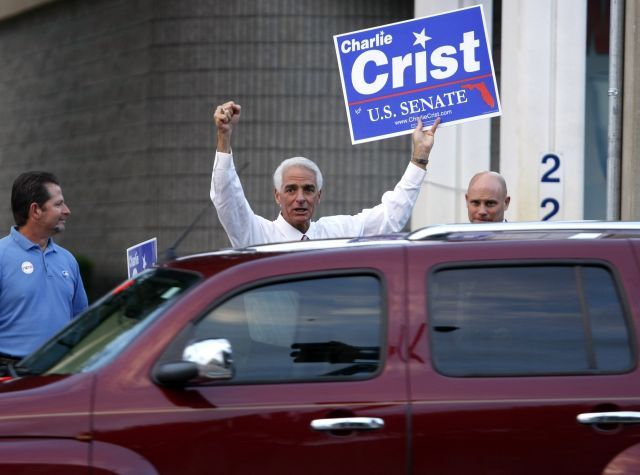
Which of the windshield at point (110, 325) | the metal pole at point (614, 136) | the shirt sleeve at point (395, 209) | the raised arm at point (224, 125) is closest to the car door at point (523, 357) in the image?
the windshield at point (110, 325)

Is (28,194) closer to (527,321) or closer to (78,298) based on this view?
(78,298)

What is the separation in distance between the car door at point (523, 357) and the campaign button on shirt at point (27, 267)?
294 cm

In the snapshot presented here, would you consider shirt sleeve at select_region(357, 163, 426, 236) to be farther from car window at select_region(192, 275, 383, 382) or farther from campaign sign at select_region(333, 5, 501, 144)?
car window at select_region(192, 275, 383, 382)

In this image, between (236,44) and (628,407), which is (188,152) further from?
(628,407)

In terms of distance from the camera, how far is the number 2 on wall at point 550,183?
38.1 ft

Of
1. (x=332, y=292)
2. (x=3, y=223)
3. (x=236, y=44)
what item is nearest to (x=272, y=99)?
(x=236, y=44)

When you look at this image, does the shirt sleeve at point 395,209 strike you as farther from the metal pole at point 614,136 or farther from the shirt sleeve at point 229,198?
the metal pole at point 614,136

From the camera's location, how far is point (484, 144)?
1360cm

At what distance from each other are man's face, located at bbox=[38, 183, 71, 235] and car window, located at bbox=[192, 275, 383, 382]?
9.19 ft

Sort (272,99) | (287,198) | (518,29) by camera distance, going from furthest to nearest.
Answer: (272,99)
(518,29)
(287,198)

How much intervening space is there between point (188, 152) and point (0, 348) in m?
8.94

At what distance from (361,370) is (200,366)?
54 cm

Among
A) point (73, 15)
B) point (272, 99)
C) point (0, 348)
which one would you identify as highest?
point (73, 15)

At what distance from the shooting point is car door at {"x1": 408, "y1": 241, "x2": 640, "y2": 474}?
15.0 feet
